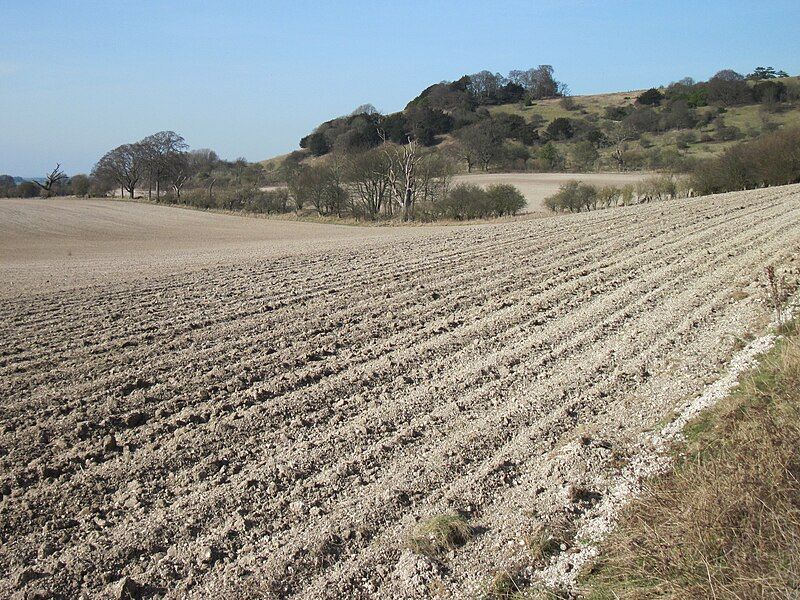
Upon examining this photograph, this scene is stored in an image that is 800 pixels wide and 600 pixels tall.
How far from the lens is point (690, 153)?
7869 cm

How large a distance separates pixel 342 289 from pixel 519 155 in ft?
273

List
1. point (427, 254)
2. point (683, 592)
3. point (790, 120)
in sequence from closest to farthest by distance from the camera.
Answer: point (683, 592)
point (427, 254)
point (790, 120)

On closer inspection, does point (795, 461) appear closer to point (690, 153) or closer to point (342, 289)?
point (342, 289)

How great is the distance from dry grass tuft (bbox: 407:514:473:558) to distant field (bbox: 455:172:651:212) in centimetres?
4931

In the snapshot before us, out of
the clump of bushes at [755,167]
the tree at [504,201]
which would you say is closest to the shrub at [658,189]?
the clump of bushes at [755,167]

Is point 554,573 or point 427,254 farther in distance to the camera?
point 427,254

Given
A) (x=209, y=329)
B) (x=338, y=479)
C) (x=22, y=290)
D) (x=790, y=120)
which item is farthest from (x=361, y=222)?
(x=790, y=120)

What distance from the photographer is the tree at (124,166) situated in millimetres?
88875

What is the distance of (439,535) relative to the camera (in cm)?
496

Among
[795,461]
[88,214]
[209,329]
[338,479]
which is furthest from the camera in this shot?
[88,214]

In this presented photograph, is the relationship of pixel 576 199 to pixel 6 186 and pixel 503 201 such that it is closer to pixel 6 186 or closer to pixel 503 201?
pixel 503 201

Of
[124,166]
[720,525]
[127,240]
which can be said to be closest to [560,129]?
[124,166]

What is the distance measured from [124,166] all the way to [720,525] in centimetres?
9570

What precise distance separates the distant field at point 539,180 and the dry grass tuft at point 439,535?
162ft
